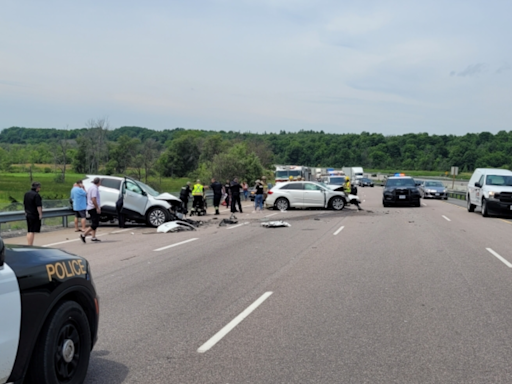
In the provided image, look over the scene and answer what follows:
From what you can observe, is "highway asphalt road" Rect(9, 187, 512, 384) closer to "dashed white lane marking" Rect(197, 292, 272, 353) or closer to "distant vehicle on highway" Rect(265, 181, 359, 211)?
"dashed white lane marking" Rect(197, 292, 272, 353)

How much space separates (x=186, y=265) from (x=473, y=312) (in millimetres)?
6037

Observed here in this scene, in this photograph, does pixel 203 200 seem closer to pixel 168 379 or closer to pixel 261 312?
pixel 261 312

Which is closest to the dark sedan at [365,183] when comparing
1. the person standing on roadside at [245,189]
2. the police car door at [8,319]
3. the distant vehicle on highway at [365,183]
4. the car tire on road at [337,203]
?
the distant vehicle on highway at [365,183]

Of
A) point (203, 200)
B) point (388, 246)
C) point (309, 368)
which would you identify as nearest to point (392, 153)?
point (203, 200)

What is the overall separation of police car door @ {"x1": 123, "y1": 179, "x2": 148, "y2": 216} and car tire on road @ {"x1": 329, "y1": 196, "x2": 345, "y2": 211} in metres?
11.7

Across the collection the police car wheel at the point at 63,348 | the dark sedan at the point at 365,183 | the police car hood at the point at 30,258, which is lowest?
the dark sedan at the point at 365,183

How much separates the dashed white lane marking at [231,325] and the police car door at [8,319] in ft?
7.62

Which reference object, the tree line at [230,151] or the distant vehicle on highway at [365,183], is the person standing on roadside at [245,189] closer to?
the tree line at [230,151]

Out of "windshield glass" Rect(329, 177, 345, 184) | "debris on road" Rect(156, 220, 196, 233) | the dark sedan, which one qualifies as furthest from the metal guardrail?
the dark sedan

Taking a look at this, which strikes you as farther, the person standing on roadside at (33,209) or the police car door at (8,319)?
the person standing on roadside at (33,209)

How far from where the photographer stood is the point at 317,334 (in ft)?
20.7

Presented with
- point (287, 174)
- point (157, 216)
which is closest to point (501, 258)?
point (157, 216)

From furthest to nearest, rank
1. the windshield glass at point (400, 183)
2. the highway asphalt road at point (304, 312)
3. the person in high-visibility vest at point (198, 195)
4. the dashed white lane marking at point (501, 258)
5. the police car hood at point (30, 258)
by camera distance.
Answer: the windshield glass at point (400, 183)
the person in high-visibility vest at point (198, 195)
the dashed white lane marking at point (501, 258)
the highway asphalt road at point (304, 312)
the police car hood at point (30, 258)

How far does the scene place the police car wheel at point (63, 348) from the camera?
395cm
